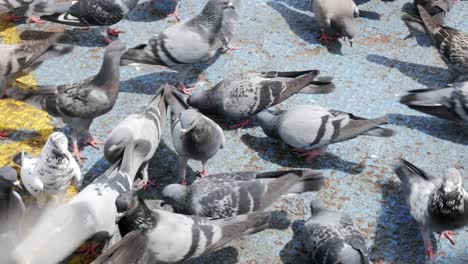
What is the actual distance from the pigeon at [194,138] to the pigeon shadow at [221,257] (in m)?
0.81

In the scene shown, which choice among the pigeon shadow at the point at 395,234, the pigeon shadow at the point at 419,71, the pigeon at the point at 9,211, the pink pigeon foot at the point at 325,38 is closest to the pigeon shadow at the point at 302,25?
the pink pigeon foot at the point at 325,38

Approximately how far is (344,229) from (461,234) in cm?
109

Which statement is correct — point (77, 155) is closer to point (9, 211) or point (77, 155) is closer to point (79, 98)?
point (79, 98)

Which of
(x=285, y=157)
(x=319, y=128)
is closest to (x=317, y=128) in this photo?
(x=319, y=128)

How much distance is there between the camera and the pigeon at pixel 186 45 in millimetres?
5977

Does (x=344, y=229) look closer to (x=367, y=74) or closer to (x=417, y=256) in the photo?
(x=417, y=256)

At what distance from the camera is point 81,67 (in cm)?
635

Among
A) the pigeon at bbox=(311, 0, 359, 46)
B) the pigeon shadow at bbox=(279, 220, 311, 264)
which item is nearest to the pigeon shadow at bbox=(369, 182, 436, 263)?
the pigeon shadow at bbox=(279, 220, 311, 264)

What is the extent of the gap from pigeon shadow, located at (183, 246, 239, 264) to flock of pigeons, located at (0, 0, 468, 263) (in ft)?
0.99

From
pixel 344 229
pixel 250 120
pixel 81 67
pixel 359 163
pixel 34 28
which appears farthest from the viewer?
pixel 34 28

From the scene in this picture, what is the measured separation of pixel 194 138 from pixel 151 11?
10.1ft

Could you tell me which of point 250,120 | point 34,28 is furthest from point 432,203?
point 34,28

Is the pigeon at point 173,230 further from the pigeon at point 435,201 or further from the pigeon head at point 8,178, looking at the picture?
the pigeon at point 435,201

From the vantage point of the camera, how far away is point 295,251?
4.61 metres
